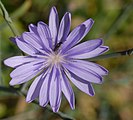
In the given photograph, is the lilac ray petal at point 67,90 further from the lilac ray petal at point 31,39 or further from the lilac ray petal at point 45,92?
the lilac ray petal at point 31,39

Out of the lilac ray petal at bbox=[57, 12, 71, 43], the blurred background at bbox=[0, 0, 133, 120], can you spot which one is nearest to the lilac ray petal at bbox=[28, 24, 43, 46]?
the lilac ray petal at bbox=[57, 12, 71, 43]

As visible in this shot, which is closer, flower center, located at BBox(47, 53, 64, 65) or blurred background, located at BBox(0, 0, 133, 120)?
flower center, located at BBox(47, 53, 64, 65)

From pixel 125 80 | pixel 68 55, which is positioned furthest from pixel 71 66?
pixel 125 80

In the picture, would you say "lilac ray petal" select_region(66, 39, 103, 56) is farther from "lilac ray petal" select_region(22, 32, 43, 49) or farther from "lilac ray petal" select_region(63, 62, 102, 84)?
"lilac ray petal" select_region(22, 32, 43, 49)

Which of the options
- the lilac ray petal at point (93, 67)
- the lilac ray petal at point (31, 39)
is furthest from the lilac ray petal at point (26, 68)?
the lilac ray petal at point (93, 67)

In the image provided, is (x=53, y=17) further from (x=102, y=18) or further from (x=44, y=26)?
(x=102, y=18)

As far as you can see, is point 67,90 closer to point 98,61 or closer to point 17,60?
point 17,60
